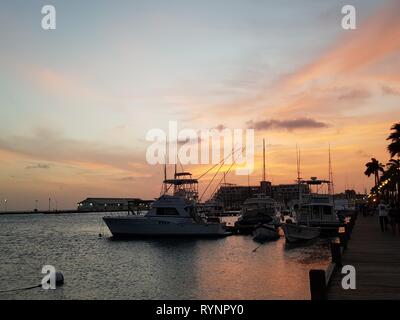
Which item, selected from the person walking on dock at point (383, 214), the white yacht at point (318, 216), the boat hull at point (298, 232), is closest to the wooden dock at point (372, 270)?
the person walking on dock at point (383, 214)

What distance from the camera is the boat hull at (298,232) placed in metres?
45.3

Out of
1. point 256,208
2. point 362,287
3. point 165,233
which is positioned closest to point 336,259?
point 362,287

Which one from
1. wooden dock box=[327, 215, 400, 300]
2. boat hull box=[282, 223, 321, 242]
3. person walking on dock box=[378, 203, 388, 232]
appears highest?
person walking on dock box=[378, 203, 388, 232]

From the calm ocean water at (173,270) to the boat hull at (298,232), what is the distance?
1293 millimetres

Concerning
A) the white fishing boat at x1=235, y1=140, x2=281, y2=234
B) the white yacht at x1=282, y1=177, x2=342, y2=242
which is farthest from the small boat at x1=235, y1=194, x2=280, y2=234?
the white yacht at x1=282, y1=177, x2=342, y2=242

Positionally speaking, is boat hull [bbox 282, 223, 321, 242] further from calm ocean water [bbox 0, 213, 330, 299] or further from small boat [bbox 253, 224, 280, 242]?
small boat [bbox 253, 224, 280, 242]

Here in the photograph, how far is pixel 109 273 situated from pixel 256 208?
36.8 metres

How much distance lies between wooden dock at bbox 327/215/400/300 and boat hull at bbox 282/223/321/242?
14.4m

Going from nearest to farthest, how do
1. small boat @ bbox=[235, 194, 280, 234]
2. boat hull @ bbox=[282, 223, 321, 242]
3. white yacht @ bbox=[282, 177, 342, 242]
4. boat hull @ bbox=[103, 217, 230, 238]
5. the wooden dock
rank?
the wooden dock < boat hull @ bbox=[282, 223, 321, 242] < white yacht @ bbox=[282, 177, 342, 242] < boat hull @ bbox=[103, 217, 230, 238] < small boat @ bbox=[235, 194, 280, 234]

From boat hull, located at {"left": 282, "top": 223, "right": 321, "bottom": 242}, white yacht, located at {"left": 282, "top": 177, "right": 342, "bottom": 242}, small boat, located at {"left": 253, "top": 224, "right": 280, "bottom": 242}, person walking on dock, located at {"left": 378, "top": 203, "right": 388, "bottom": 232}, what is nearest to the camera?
person walking on dock, located at {"left": 378, "top": 203, "right": 388, "bottom": 232}

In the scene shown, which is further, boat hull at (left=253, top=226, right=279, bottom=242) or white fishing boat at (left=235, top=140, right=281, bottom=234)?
white fishing boat at (left=235, top=140, right=281, bottom=234)

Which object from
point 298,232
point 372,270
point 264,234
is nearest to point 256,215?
point 264,234

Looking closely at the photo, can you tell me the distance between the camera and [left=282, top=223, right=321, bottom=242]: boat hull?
45344 mm

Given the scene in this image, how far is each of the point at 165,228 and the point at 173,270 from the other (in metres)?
23.6
